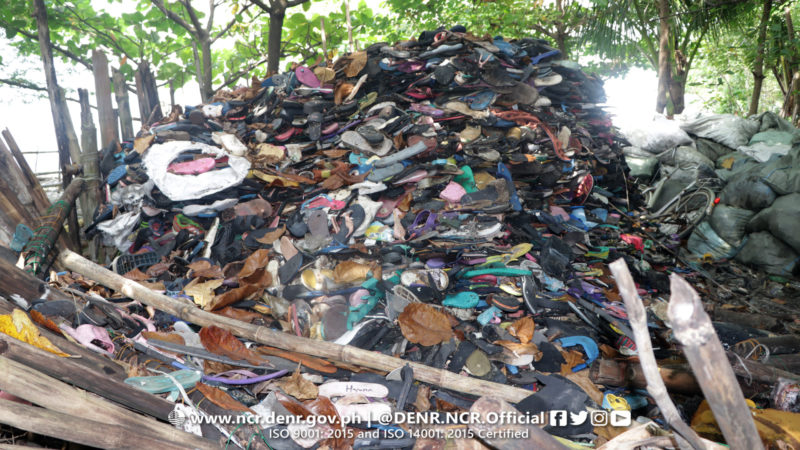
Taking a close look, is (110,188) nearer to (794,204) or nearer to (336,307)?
(336,307)

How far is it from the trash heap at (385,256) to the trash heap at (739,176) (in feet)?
4.63

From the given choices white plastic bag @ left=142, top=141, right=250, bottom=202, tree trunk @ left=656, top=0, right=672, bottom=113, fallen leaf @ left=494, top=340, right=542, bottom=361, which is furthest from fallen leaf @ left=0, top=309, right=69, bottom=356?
tree trunk @ left=656, top=0, right=672, bottom=113

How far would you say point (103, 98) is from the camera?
4773 mm

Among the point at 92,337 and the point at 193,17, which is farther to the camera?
the point at 193,17

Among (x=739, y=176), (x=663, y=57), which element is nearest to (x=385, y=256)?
(x=739, y=176)

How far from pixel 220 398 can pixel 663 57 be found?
10.4 meters

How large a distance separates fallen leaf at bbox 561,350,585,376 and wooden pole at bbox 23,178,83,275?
3802 millimetres

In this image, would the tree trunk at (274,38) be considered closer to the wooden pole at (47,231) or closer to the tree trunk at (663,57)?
the wooden pole at (47,231)

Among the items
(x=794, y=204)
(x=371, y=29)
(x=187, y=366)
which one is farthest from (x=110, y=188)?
(x=794, y=204)

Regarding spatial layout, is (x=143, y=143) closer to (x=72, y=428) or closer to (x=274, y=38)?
(x=274, y=38)

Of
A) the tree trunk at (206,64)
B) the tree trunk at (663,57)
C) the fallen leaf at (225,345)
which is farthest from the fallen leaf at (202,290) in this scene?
the tree trunk at (663,57)

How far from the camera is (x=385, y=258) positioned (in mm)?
3617

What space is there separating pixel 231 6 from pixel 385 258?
6.29 metres

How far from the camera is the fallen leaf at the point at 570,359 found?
2865mm
